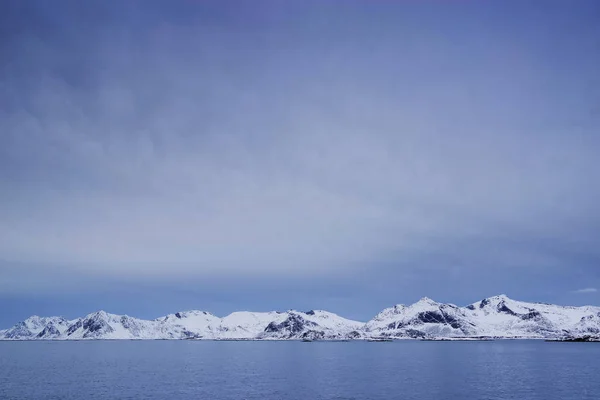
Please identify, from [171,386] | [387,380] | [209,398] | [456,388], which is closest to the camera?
[209,398]

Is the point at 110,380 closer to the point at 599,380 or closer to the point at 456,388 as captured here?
the point at 456,388

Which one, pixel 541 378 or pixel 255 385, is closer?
pixel 255 385

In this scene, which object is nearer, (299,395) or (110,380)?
(299,395)

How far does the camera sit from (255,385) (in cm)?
11175

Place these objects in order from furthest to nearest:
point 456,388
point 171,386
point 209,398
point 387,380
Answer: point 387,380 < point 171,386 < point 456,388 < point 209,398

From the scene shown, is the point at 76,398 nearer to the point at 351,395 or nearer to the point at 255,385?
the point at 255,385

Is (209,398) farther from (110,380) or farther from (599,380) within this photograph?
(599,380)

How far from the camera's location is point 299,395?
94.9 meters

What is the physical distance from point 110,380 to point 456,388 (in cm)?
8672

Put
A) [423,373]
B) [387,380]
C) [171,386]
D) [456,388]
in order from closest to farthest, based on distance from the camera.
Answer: [456,388], [171,386], [387,380], [423,373]

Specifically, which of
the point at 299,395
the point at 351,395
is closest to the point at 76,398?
the point at 299,395

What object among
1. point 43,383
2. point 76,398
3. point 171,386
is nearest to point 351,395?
point 171,386

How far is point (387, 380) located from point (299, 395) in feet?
110

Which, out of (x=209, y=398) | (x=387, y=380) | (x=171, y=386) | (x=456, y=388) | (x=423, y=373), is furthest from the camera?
(x=423, y=373)
